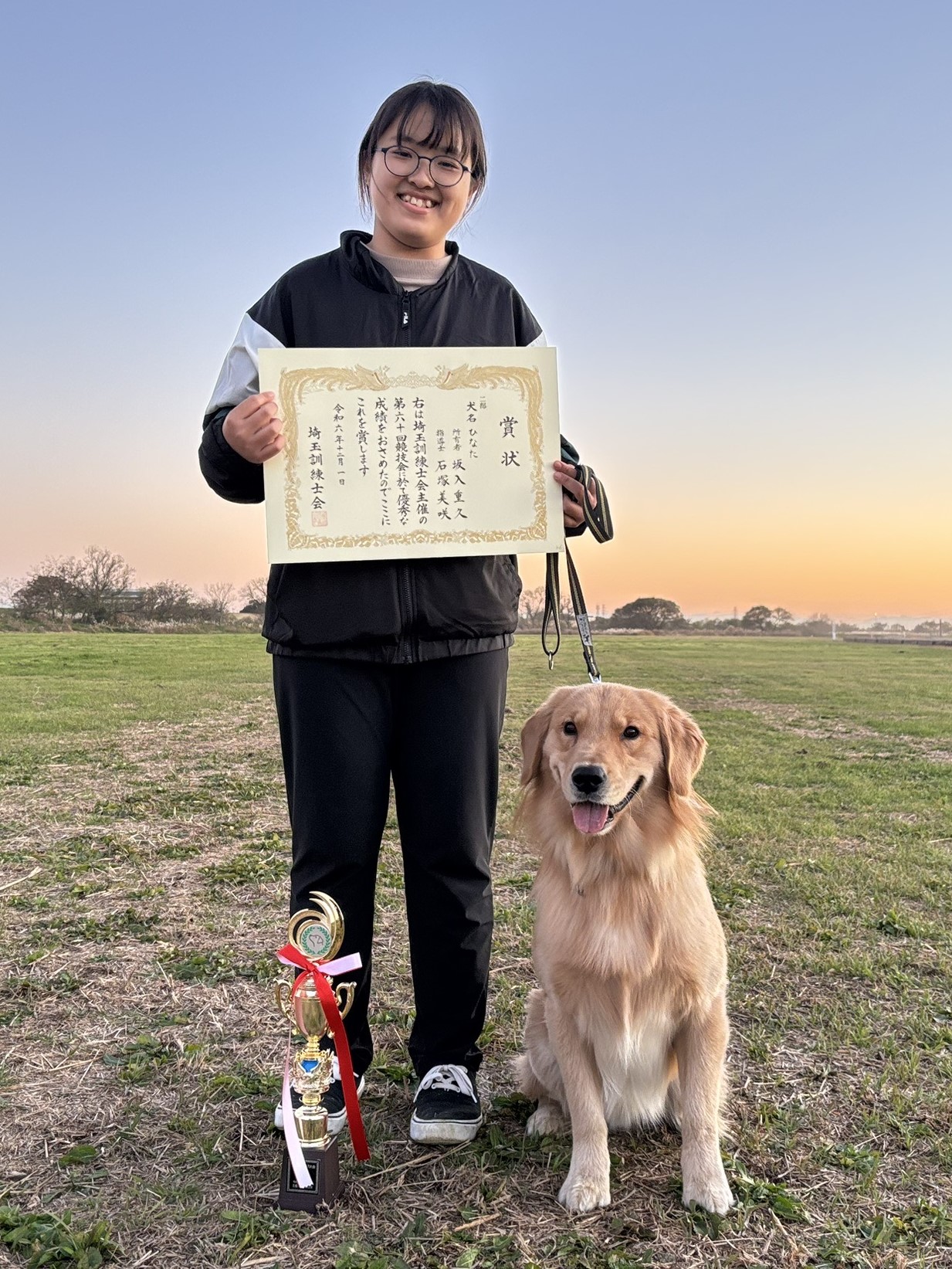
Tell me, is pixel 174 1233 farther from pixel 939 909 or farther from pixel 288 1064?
pixel 939 909

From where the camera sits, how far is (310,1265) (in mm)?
2090

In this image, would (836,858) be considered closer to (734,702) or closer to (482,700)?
(482,700)

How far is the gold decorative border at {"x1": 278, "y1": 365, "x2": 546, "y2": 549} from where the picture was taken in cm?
244

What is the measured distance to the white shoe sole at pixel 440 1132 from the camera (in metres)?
2.57

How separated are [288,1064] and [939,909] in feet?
13.0

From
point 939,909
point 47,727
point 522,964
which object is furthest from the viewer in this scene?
point 47,727

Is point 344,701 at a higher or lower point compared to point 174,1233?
higher

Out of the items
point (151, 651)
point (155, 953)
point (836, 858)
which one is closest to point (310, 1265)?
point (155, 953)

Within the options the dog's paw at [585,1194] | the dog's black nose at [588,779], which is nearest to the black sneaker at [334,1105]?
the dog's paw at [585,1194]

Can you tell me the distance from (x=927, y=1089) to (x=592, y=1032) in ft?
4.34

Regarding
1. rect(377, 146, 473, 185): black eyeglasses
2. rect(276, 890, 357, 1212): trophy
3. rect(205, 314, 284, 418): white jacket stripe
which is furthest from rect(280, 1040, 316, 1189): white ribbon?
rect(377, 146, 473, 185): black eyeglasses

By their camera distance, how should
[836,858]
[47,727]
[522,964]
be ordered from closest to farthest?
[522,964], [836,858], [47,727]

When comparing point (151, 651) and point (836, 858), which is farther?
point (151, 651)

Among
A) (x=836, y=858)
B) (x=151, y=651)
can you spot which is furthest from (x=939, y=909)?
(x=151, y=651)
